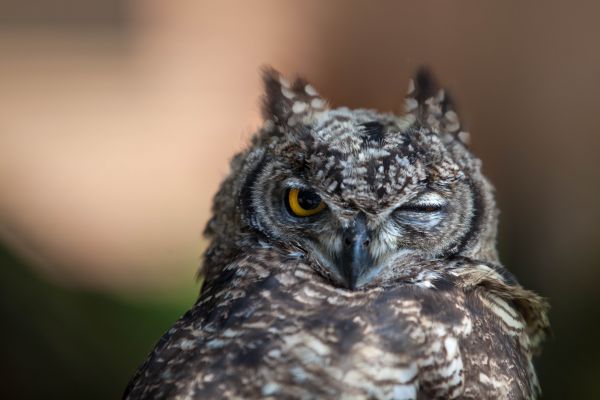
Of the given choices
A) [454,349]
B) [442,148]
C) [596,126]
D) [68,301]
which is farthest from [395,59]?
[454,349]

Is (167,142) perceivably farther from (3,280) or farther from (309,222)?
(309,222)

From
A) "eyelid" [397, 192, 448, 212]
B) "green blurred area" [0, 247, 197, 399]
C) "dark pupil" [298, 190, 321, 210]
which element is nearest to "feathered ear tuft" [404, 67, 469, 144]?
"eyelid" [397, 192, 448, 212]

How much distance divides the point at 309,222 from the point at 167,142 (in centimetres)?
936

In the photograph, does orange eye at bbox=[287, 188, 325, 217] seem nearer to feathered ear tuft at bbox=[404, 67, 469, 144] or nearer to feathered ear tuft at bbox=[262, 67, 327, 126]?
feathered ear tuft at bbox=[262, 67, 327, 126]

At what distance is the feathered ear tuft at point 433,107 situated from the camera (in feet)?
9.92

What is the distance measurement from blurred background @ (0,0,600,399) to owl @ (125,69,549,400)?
2.47 ft

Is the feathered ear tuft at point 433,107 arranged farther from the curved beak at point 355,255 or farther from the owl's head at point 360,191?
the curved beak at point 355,255

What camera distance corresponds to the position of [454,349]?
7.65 feet

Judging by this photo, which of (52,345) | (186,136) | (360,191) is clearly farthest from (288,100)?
(186,136)

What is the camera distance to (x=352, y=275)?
252 cm

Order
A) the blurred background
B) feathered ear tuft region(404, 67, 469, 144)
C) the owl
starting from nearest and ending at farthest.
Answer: the owl
feathered ear tuft region(404, 67, 469, 144)
the blurred background

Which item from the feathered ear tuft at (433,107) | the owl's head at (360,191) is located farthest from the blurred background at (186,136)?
the feathered ear tuft at (433,107)

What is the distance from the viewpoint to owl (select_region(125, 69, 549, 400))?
2.26 m

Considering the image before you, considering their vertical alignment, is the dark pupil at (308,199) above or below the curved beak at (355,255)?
above
